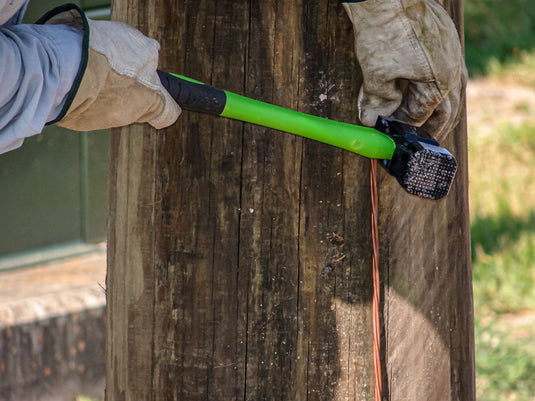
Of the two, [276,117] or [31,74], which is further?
[276,117]

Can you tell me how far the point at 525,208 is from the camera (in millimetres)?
5090

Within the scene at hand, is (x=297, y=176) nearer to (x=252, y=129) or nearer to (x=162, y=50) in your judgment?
(x=252, y=129)

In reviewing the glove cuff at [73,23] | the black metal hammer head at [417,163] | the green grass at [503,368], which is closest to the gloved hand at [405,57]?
the black metal hammer head at [417,163]

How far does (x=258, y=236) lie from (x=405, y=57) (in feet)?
1.70

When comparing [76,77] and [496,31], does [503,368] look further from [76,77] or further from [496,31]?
[496,31]

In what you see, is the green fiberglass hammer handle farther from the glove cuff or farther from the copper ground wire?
the glove cuff

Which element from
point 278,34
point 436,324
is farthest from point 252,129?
point 436,324

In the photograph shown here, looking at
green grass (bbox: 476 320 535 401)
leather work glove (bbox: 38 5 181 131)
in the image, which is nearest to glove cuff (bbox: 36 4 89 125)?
leather work glove (bbox: 38 5 181 131)

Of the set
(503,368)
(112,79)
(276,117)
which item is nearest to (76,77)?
(112,79)

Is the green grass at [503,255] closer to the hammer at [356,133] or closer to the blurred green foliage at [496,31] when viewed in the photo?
the blurred green foliage at [496,31]

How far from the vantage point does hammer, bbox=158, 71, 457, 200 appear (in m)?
1.55

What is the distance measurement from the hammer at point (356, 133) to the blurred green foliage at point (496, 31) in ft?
20.1

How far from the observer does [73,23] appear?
4.89 feet

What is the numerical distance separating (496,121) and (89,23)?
A: 5.52 m
